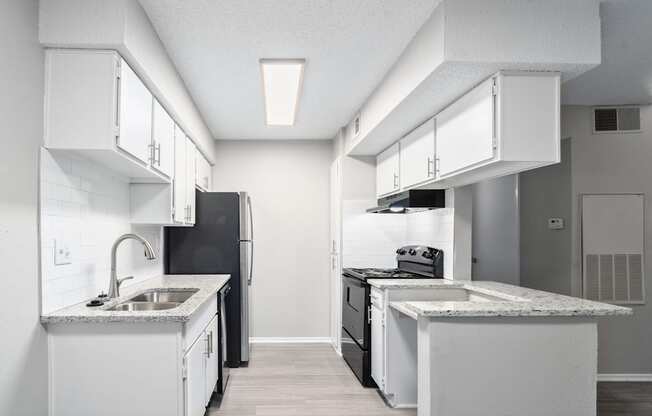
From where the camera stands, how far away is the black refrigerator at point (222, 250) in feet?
14.5

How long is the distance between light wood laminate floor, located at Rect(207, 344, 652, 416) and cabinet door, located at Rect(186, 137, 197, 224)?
1533mm

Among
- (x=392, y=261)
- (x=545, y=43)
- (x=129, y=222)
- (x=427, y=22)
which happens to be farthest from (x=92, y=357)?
(x=392, y=261)

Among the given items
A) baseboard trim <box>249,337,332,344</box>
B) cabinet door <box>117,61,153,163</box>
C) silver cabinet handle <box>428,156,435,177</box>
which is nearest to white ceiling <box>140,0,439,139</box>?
cabinet door <box>117,61,153,163</box>

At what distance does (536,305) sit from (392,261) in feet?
8.70

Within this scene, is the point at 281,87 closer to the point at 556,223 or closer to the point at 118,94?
the point at 118,94

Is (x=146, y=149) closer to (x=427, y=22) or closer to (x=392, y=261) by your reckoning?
(x=427, y=22)

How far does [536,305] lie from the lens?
2.26 metres

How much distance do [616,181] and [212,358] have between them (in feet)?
12.3

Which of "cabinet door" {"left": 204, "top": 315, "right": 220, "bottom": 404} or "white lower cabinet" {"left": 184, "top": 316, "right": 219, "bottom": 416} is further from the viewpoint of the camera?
"cabinet door" {"left": 204, "top": 315, "right": 220, "bottom": 404}

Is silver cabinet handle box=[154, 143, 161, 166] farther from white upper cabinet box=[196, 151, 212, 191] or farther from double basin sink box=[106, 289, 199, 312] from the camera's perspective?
white upper cabinet box=[196, 151, 212, 191]

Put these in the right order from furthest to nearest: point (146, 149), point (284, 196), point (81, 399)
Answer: point (284, 196) < point (146, 149) < point (81, 399)

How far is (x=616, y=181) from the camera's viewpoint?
418 centimetres

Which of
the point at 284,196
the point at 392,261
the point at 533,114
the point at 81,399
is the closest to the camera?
the point at 81,399

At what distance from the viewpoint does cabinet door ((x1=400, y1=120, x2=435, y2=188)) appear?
3334mm
